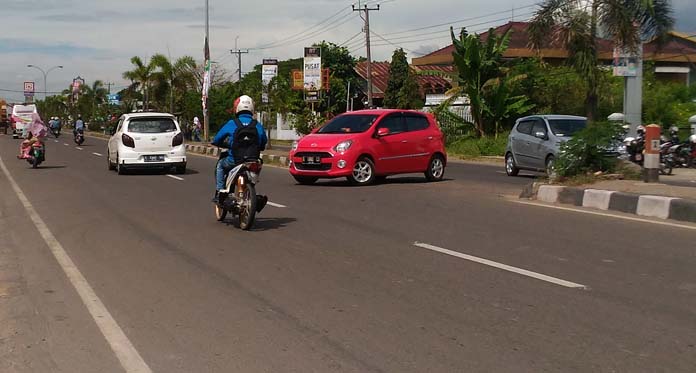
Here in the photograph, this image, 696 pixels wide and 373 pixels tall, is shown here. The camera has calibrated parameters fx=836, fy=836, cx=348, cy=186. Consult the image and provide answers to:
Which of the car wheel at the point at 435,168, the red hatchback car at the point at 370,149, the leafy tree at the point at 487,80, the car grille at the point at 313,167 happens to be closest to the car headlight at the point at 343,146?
the red hatchback car at the point at 370,149

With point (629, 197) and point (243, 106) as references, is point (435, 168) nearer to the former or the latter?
point (629, 197)

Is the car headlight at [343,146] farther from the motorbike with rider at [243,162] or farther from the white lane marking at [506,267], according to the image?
the white lane marking at [506,267]

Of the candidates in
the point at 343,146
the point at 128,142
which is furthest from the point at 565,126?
the point at 128,142

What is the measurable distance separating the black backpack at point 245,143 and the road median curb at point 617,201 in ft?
18.3

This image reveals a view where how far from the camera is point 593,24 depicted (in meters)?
21.8

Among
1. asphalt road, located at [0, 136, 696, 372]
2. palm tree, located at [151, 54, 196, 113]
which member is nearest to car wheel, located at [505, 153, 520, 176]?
asphalt road, located at [0, 136, 696, 372]

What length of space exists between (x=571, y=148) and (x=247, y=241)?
721cm

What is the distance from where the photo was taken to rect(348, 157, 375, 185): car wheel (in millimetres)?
17472

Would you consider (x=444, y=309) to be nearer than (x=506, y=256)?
Yes

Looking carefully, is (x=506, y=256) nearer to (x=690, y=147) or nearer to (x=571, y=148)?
(x=571, y=148)

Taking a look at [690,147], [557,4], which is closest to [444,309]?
[557,4]

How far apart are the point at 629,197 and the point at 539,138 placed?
26.0ft

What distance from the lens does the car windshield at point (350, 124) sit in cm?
1794

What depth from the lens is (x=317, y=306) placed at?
658cm
